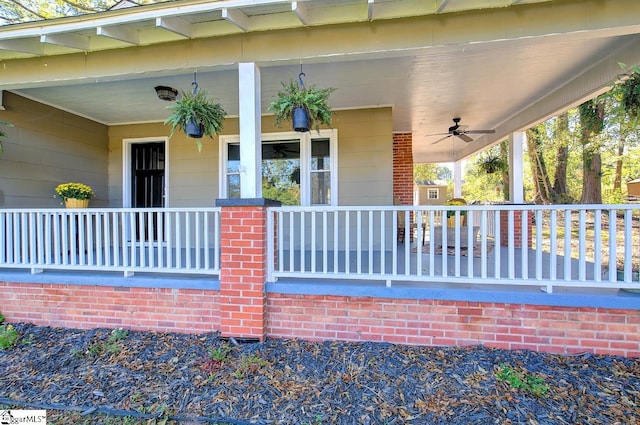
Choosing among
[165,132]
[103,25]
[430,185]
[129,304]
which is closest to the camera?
[103,25]

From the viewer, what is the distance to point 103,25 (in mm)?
3152

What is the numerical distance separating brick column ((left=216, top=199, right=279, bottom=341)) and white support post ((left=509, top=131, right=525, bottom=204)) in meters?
5.07

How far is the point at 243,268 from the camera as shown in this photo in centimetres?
332

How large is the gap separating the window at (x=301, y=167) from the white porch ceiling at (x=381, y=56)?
74cm

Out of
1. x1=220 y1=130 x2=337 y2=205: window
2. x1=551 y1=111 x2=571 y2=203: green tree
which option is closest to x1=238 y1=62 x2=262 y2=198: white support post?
x1=220 y1=130 x2=337 y2=205: window

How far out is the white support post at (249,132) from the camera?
3.37 metres

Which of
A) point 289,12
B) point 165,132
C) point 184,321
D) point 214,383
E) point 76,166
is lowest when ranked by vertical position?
point 214,383

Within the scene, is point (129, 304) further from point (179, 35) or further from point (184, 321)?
point (179, 35)

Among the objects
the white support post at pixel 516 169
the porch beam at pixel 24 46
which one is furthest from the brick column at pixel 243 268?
the white support post at pixel 516 169

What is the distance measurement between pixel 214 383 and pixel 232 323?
65 centimetres

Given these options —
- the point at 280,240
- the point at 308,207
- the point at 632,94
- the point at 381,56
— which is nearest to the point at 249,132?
the point at 308,207

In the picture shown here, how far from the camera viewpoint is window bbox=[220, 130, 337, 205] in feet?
18.9

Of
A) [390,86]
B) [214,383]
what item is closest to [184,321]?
[214,383]

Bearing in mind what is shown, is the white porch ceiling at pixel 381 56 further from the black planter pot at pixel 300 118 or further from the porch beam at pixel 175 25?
the black planter pot at pixel 300 118
